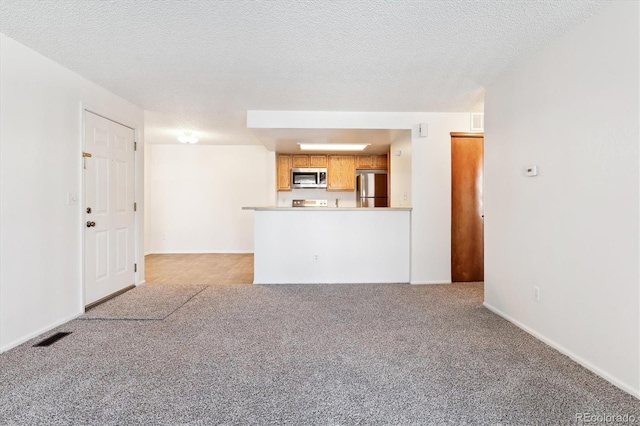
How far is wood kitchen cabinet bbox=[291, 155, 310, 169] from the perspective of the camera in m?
6.20

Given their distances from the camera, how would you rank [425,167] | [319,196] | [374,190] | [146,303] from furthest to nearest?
[319,196] → [374,190] → [425,167] → [146,303]

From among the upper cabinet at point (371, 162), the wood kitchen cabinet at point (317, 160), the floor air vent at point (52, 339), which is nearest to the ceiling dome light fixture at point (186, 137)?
the wood kitchen cabinet at point (317, 160)

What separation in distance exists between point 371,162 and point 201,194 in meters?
3.71

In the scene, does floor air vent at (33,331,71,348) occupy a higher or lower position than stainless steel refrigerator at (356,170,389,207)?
lower

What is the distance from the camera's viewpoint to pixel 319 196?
6.69 meters

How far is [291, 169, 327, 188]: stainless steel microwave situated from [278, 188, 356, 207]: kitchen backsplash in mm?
443

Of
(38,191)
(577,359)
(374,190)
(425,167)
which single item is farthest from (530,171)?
(38,191)

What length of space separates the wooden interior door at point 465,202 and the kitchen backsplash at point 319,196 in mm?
2828

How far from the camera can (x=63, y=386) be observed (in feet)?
5.71

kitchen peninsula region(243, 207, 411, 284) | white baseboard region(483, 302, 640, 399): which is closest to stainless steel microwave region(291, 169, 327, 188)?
kitchen peninsula region(243, 207, 411, 284)

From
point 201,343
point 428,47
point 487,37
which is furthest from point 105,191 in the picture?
point 487,37

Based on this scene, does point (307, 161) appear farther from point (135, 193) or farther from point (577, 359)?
point (577, 359)

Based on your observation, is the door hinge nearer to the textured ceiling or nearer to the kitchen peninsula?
the textured ceiling

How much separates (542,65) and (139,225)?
178 inches
